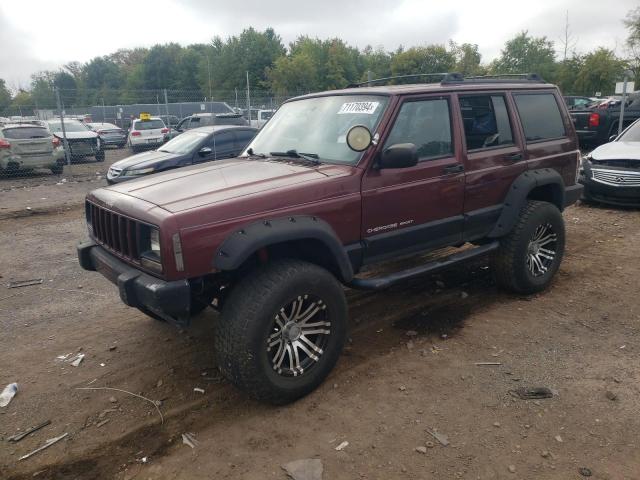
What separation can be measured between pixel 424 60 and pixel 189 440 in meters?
50.1

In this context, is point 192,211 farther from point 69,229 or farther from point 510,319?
point 69,229

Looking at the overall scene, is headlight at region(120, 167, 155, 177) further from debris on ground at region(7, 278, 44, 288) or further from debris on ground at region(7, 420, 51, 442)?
debris on ground at region(7, 420, 51, 442)

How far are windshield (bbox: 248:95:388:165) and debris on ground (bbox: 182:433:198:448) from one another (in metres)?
2.11

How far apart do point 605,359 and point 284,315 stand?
96.4 inches

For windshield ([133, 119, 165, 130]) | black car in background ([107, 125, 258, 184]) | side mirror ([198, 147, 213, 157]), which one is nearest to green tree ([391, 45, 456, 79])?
windshield ([133, 119, 165, 130])

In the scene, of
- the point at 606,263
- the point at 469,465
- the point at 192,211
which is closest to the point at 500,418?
the point at 469,465

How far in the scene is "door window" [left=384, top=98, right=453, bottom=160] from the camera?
12.7 ft

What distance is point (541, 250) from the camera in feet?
16.6

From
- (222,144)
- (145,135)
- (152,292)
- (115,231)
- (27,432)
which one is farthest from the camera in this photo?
(145,135)

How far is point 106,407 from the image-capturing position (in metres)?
3.40

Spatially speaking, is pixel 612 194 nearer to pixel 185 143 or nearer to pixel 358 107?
pixel 358 107

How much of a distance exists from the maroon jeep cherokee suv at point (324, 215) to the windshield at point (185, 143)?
6.09m

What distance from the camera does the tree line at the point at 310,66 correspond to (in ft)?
120

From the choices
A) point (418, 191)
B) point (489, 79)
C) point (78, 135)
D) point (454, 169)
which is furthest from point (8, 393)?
point (78, 135)
